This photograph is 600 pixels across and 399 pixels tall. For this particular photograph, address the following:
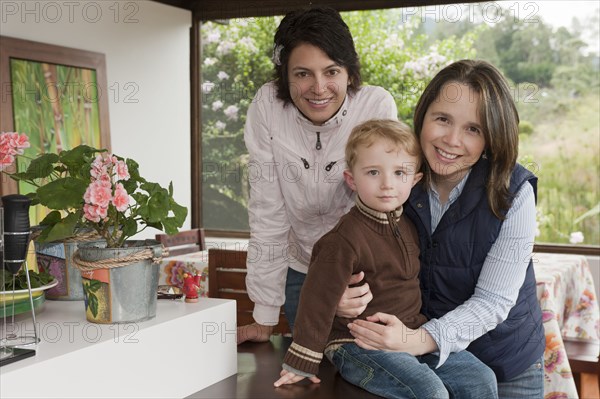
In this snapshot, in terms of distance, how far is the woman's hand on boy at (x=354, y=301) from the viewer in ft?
5.25

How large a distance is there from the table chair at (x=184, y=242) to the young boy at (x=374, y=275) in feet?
9.40

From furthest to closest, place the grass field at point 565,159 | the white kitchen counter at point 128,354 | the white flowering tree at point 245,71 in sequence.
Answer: the white flowering tree at point 245,71 < the grass field at point 565,159 < the white kitchen counter at point 128,354

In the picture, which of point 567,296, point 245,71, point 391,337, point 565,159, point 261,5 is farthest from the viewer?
point 245,71

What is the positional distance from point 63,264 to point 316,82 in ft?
2.55

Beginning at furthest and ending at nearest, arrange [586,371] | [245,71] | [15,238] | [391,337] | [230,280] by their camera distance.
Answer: [245,71], [230,280], [586,371], [391,337], [15,238]

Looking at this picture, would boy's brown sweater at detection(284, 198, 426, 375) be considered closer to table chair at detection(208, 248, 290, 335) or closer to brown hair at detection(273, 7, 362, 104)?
brown hair at detection(273, 7, 362, 104)

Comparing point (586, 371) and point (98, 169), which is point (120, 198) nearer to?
point (98, 169)

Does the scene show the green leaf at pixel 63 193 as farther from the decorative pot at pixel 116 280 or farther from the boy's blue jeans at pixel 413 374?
the boy's blue jeans at pixel 413 374

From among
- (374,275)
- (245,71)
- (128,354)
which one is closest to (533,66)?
(245,71)

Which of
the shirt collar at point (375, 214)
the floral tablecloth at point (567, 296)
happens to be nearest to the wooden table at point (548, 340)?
the floral tablecloth at point (567, 296)

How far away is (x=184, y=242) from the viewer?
4637 millimetres

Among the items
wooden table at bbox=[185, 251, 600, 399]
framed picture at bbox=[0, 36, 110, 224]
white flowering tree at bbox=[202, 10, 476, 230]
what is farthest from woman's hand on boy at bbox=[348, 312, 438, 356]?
white flowering tree at bbox=[202, 10, 476, 230]

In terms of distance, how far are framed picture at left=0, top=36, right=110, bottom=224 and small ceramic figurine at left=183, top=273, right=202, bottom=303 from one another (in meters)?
2.62

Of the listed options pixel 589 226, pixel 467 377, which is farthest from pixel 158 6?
pixel 467 377
